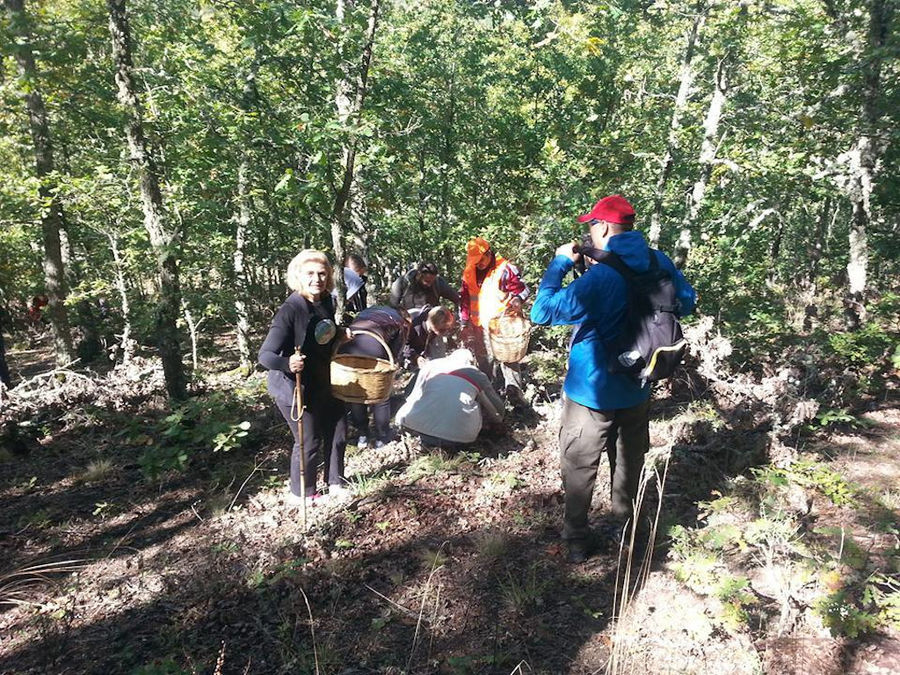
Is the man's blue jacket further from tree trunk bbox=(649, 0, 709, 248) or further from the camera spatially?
tree trunk bbox=(649, 0, 709, 248)

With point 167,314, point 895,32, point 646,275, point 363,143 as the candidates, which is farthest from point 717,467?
point 167,314

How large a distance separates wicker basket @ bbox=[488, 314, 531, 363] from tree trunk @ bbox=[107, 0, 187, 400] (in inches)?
143

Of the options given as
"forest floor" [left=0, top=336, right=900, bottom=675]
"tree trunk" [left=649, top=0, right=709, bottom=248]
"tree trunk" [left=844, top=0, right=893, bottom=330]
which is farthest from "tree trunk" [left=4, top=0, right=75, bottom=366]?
"tree trunk" [left=844, top=0, right=893, bottom=330]

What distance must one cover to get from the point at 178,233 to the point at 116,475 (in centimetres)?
275

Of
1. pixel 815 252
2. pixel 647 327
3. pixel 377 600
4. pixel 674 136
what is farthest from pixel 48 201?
pixel 815 252

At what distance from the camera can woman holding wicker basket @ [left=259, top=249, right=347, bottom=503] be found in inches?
141

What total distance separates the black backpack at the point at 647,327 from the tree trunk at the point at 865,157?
4.61 meters

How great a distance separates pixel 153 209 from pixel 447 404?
406 centimetres

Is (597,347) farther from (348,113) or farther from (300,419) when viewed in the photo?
(348,113)

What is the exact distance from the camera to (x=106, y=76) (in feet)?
23.2

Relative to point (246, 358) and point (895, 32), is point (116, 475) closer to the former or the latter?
point (246, 358)

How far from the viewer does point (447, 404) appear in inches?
179

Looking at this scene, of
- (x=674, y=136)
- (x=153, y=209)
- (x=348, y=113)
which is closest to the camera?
(x=348, y=113)

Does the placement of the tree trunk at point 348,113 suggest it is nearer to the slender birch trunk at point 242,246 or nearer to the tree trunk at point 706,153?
the slender birch trunk at point 242,246
